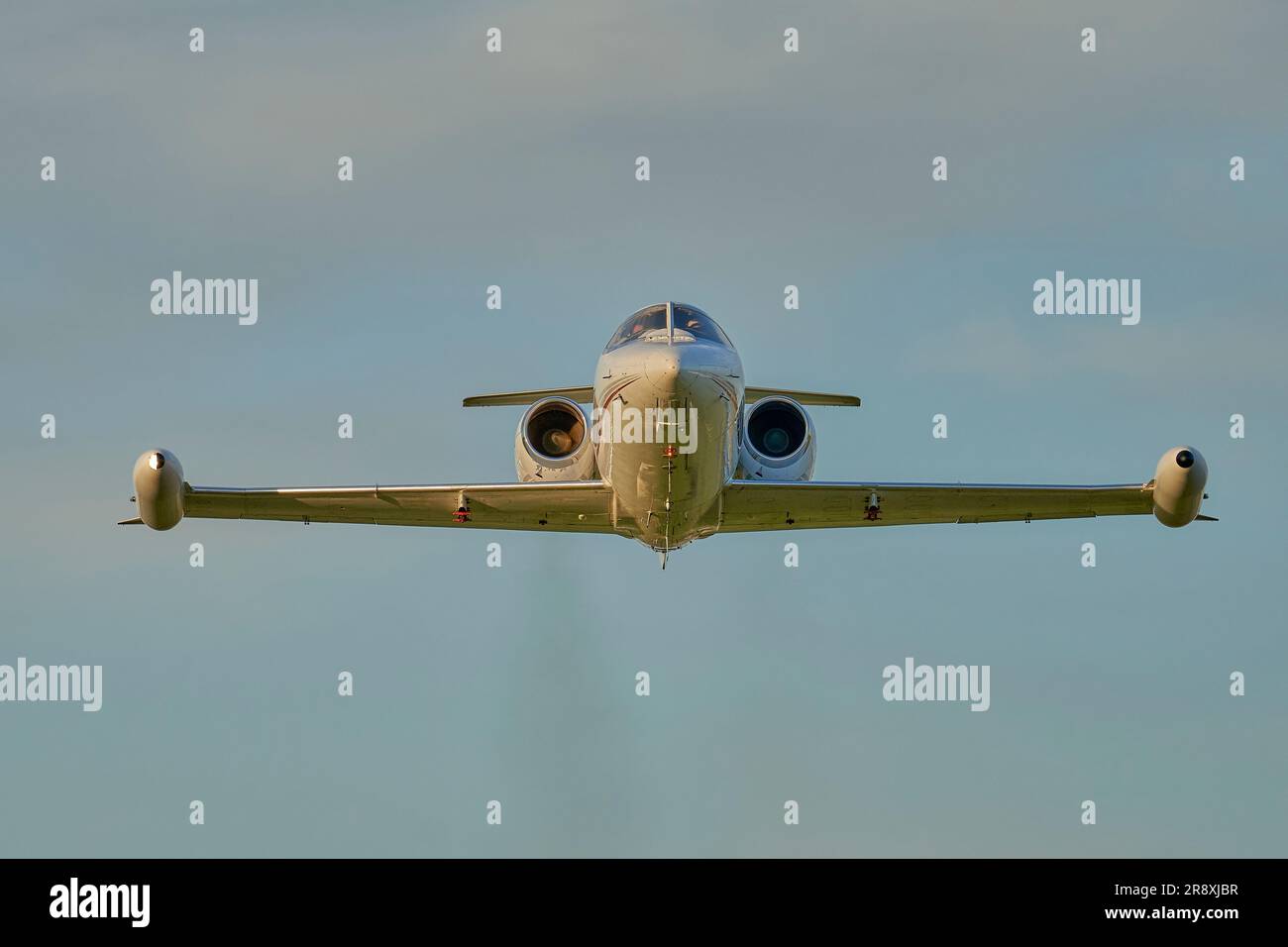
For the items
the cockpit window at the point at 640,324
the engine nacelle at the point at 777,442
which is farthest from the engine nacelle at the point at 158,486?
the engine nacelle at the point at 777,442

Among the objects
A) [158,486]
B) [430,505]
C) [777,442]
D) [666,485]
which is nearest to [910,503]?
[777,442]

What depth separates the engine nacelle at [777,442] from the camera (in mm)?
42594

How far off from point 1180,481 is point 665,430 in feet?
29.1

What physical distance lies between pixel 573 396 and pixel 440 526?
3.65 meters

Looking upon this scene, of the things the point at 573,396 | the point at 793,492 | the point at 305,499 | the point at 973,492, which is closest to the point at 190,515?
the point at 305,499

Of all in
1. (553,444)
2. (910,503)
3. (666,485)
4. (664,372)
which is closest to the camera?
(664,372)

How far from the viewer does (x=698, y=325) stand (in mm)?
39719

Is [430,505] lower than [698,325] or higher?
lower

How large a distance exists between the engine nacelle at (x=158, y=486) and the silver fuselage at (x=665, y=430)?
7446mm

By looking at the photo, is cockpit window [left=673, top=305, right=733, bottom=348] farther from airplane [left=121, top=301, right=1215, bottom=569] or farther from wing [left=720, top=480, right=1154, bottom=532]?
wing [left=720, top=480, right=1154, bottom=532]

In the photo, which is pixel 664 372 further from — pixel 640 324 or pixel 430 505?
pixel 430 505

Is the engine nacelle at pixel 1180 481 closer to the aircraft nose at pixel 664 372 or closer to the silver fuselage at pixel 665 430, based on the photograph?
the silver fuselage at pixel 665 430

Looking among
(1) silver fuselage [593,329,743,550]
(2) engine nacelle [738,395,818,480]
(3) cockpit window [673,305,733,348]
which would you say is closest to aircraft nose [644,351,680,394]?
(1) silver fuselage [593,329,743,550]
